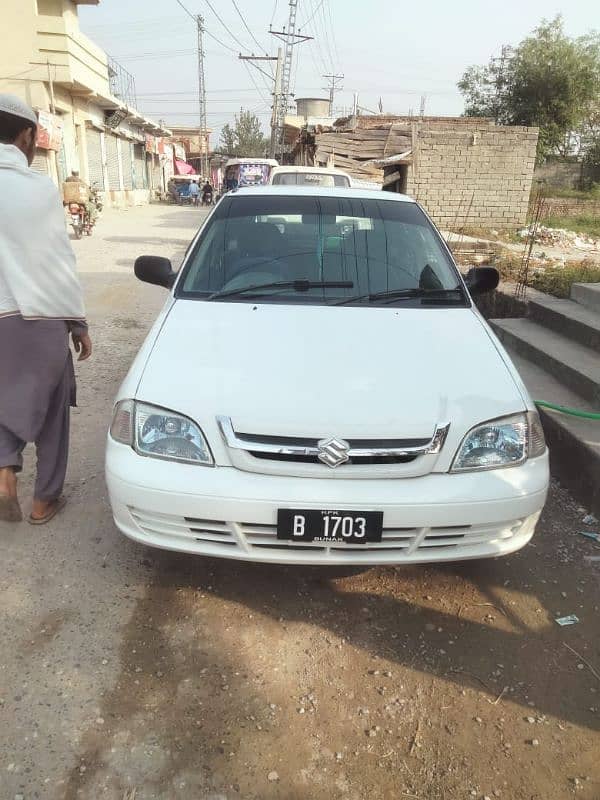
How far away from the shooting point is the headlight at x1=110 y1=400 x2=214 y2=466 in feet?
7.64

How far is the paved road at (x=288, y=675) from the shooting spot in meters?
1.88

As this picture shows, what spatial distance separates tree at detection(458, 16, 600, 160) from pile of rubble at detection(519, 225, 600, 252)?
54.3 feet

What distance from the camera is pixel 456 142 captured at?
15.3 metres

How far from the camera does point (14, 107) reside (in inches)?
106

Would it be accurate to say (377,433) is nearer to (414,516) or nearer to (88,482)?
(414,516)

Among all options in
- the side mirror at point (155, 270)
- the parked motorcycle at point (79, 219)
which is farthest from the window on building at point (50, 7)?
the side mirror at point (155, 270)

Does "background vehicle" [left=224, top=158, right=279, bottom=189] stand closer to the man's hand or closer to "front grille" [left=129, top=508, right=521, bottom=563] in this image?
the man's hand

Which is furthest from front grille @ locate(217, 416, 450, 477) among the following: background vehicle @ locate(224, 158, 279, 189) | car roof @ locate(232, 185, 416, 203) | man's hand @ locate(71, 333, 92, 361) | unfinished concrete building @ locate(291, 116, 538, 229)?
background vehicle @ locate(224, 158, 279, 189)

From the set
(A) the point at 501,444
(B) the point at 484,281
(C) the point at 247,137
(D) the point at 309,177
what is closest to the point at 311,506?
(A) the point at 501,444

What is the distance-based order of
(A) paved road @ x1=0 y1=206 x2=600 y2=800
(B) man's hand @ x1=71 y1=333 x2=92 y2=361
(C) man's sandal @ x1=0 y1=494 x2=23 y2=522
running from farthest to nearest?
(B) man's hand @ x1=71 y1=333 x2=92 y2=361 < (C) man's sandal @ x1=0 y1=494 x2=23 y2=522 < (A) paved road @ x1=0 y1=206 x2=600 y2=800

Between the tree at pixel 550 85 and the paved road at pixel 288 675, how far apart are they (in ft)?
103

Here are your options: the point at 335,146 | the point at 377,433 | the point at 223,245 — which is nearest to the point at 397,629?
the point at 377,433

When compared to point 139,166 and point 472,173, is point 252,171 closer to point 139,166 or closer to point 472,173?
point 472,173

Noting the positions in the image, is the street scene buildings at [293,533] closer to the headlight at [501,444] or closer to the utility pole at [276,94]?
the headlight at [501,444]
